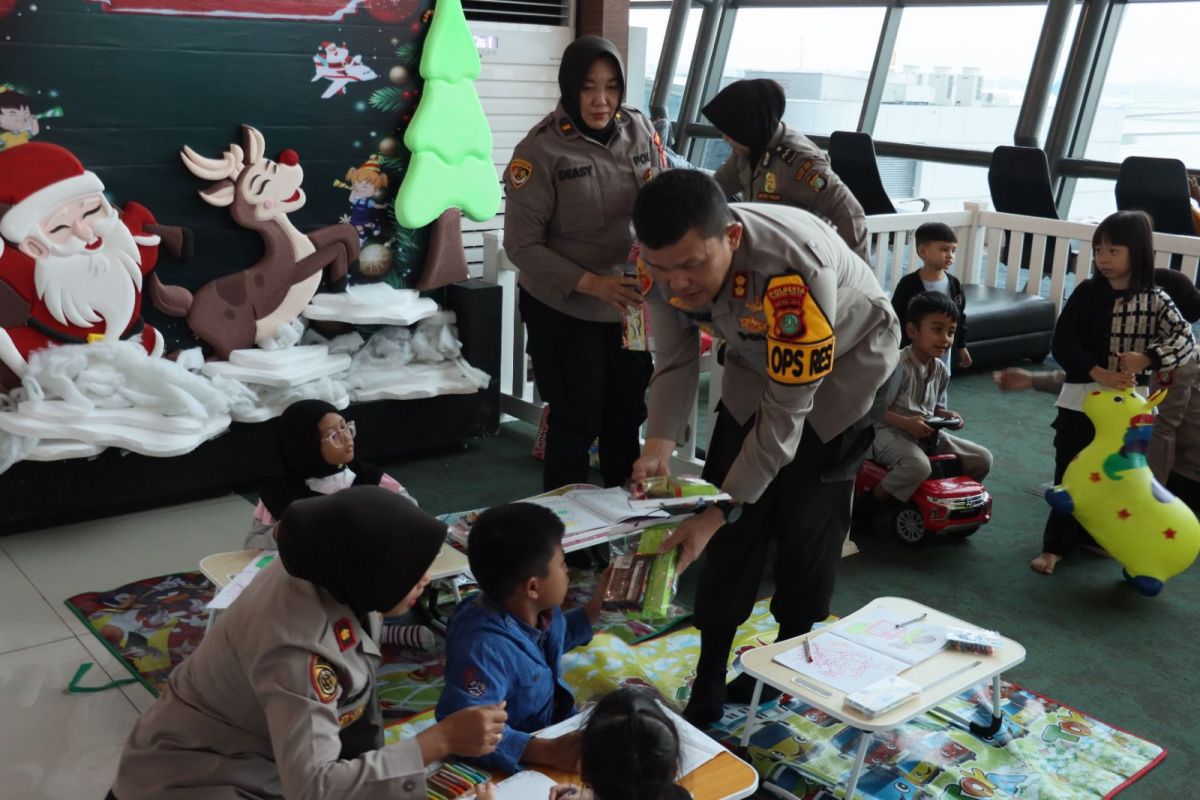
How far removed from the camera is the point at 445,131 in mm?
4562

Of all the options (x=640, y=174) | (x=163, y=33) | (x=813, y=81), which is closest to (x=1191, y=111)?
(x=813, y=81)

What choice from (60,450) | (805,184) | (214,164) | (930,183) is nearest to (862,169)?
(930,183)

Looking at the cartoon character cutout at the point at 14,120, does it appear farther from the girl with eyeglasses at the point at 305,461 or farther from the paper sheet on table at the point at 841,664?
the paper sheet on table at the point at 841,664

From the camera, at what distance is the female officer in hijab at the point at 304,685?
1.70 meters

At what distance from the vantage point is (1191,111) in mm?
6938

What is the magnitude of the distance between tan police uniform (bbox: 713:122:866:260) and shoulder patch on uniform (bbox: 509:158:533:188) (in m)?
0.75

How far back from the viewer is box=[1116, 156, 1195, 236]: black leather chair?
581 centimetres

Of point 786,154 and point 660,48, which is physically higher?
point 660,48

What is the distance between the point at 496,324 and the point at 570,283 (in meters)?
1.51

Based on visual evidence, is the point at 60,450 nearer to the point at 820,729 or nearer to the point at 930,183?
the point at 820,729

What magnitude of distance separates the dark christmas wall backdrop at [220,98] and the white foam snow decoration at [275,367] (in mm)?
235

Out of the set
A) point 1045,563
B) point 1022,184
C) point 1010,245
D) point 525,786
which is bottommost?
point 1045,563

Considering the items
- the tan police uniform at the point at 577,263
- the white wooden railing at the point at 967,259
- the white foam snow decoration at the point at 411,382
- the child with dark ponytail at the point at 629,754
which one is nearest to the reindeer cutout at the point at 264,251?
the white foam snow decoration at the point at 411,382

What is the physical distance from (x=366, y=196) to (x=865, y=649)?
2.79m
